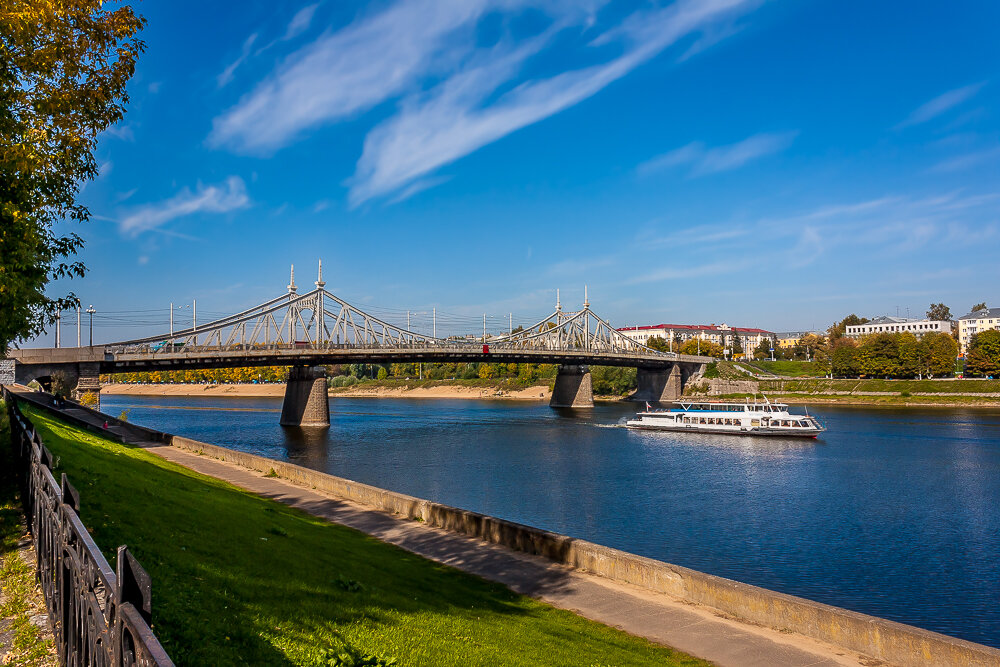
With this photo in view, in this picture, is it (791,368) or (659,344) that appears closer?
(791,368)

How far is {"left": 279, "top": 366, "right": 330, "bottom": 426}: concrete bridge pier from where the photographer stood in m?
66.3

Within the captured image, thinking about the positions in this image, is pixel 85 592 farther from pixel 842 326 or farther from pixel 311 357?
pixel 842 326

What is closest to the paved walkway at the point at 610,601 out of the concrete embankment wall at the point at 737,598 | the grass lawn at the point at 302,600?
the concrete embankment wall at the point at 737,598

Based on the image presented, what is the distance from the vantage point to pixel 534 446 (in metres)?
49.9

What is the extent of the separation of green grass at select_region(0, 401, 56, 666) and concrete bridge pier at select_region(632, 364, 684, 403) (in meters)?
98.8

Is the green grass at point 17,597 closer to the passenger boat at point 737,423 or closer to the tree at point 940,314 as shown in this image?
the passenger boat at point 737,423

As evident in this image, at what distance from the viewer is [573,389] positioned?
97.8 m

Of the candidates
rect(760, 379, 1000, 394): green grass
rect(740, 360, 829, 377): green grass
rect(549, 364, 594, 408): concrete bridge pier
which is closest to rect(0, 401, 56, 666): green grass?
rect(549, 364, 594, 408): concrete bridge pier

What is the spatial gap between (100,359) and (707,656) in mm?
56190

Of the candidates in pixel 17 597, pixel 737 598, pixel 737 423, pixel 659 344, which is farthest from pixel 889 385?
pixel 17 597

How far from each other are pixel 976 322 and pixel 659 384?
354 ft

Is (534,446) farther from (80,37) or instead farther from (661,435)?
(80,37)

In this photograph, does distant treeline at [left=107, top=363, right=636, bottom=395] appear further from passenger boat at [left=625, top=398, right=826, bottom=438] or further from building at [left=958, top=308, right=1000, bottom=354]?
building at [left=958, top=308, right=1000, bottom=354]

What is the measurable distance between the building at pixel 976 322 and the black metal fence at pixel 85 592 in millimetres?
189861
